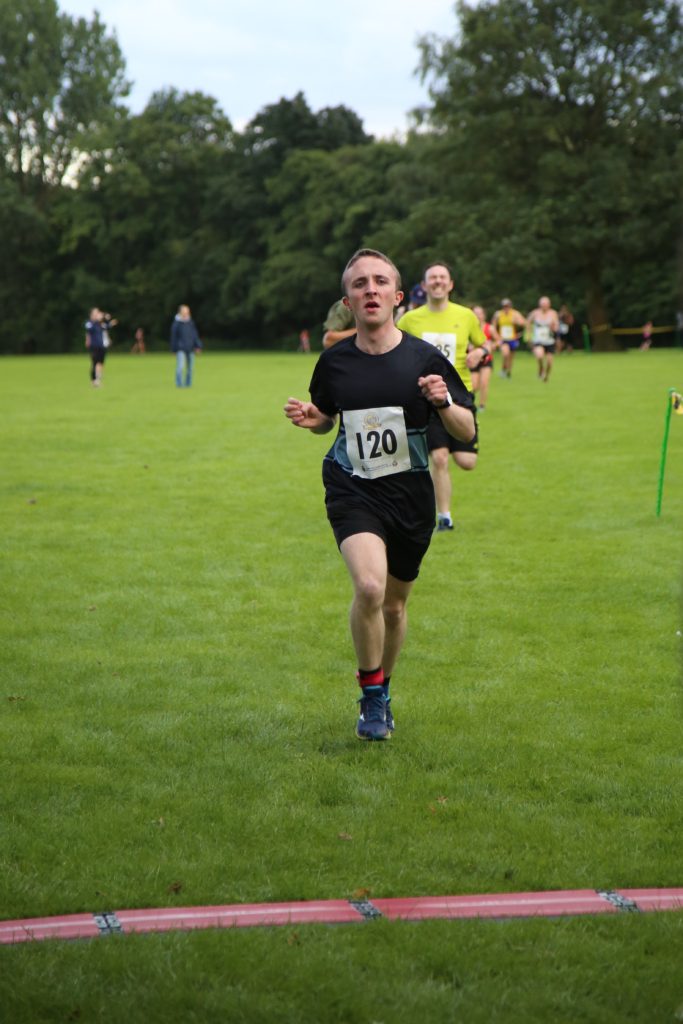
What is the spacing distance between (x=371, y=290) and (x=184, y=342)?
2915 cm

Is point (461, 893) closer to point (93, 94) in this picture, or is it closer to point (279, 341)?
point (279, 341)

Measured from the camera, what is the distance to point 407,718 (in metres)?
6.88

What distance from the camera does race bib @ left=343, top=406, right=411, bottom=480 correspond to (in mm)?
6418

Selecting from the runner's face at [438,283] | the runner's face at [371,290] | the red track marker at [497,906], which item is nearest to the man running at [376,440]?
the runner's face at [371,290]

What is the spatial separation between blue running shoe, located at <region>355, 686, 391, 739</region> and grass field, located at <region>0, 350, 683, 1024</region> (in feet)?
0.36

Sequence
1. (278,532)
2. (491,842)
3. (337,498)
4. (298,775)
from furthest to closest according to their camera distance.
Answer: (278,532) < (337,498) < (298,775) < (491,842)

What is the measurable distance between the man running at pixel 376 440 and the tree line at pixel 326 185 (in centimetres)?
4843

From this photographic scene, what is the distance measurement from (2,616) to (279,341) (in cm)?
7758

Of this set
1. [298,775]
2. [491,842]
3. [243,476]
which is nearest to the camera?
[491,842]

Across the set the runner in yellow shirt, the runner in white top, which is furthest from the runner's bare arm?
the runner in white top

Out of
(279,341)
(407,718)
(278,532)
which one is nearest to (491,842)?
(407,718)

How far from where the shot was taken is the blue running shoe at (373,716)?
6.45 meters

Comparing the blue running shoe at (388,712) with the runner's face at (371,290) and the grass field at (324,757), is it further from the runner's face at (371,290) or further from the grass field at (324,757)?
the runner's face at (371,290)

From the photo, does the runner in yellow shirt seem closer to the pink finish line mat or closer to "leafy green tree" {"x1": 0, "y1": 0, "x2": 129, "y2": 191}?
the pink finish line mat
